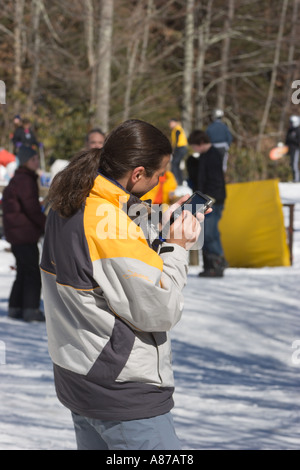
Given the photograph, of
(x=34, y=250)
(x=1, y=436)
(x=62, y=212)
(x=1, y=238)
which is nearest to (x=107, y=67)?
(x=1, y=238)

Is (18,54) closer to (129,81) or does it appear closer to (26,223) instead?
(129,81)

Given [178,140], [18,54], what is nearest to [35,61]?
[18,54]

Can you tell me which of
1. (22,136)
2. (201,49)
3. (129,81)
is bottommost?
(22,136)

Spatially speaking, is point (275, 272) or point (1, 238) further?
point (1, 238)

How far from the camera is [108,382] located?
2.19 m

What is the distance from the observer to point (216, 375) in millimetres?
5543

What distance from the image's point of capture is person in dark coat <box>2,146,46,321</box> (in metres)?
6.71

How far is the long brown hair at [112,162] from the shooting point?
88.5 inches

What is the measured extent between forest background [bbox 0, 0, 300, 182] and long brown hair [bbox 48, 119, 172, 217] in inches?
602

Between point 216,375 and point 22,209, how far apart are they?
91.4 inches

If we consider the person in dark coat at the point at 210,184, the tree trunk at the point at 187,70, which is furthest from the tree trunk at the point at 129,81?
the person in dark coat at the point at 210,184
